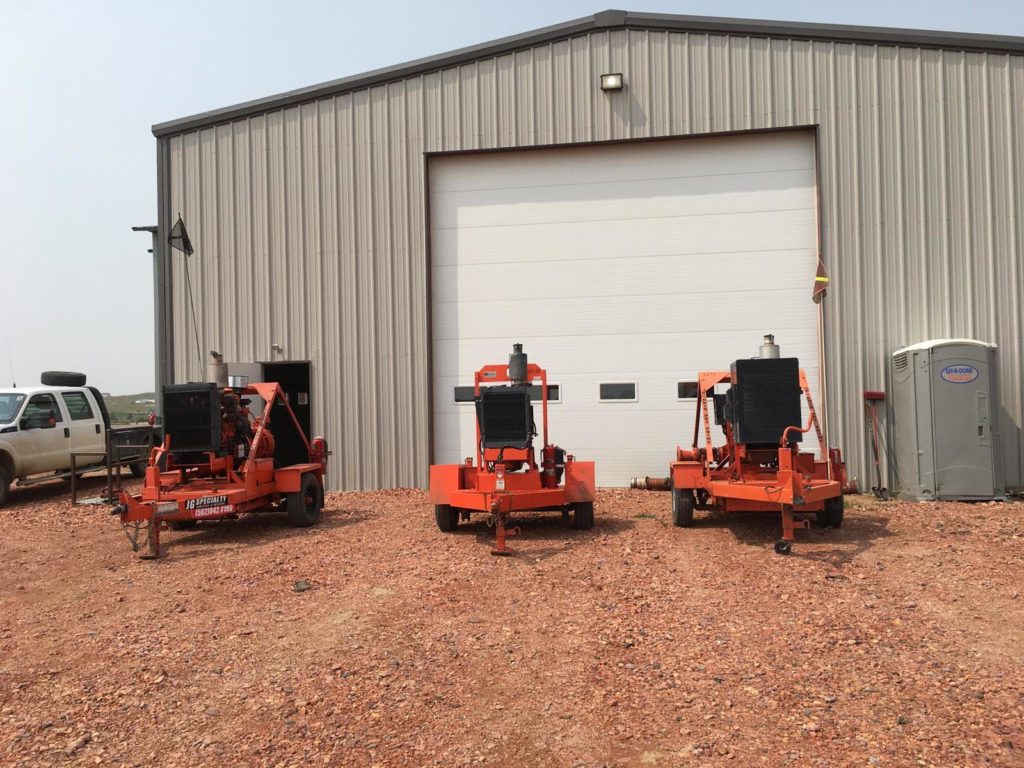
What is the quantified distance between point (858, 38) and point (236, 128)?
11081mm

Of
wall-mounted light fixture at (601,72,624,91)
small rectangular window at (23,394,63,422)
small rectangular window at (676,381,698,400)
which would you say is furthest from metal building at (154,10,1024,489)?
small rectangular window at (23,394,63,422)

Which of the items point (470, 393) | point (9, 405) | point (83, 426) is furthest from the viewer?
point (83, 426)

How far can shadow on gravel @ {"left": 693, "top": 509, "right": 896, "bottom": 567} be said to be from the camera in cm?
744

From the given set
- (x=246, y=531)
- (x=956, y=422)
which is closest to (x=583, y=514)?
(x=246, y=531)

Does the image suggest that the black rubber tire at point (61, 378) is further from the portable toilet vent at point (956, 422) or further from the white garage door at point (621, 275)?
the portable toilet vent at point (956, 422)

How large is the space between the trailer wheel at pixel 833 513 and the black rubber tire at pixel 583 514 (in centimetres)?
268

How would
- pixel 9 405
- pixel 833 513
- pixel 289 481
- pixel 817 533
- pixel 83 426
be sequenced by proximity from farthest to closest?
pixel 83 426, pixel 9 405, pixel 289 481, pixel 833 513, pixel 817 533

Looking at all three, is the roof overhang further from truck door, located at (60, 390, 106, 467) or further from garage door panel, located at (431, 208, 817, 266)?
truck door, located at (60, 390, 106, 467)

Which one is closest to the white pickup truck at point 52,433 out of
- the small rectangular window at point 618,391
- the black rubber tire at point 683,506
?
the small rectangular window at point 618,391

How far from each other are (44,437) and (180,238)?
421 cm

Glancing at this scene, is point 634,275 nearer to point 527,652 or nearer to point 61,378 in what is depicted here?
point 527,652

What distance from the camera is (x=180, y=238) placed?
12.7 metres

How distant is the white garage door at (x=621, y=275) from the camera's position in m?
12.8

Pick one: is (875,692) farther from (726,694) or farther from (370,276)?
(370,276)
